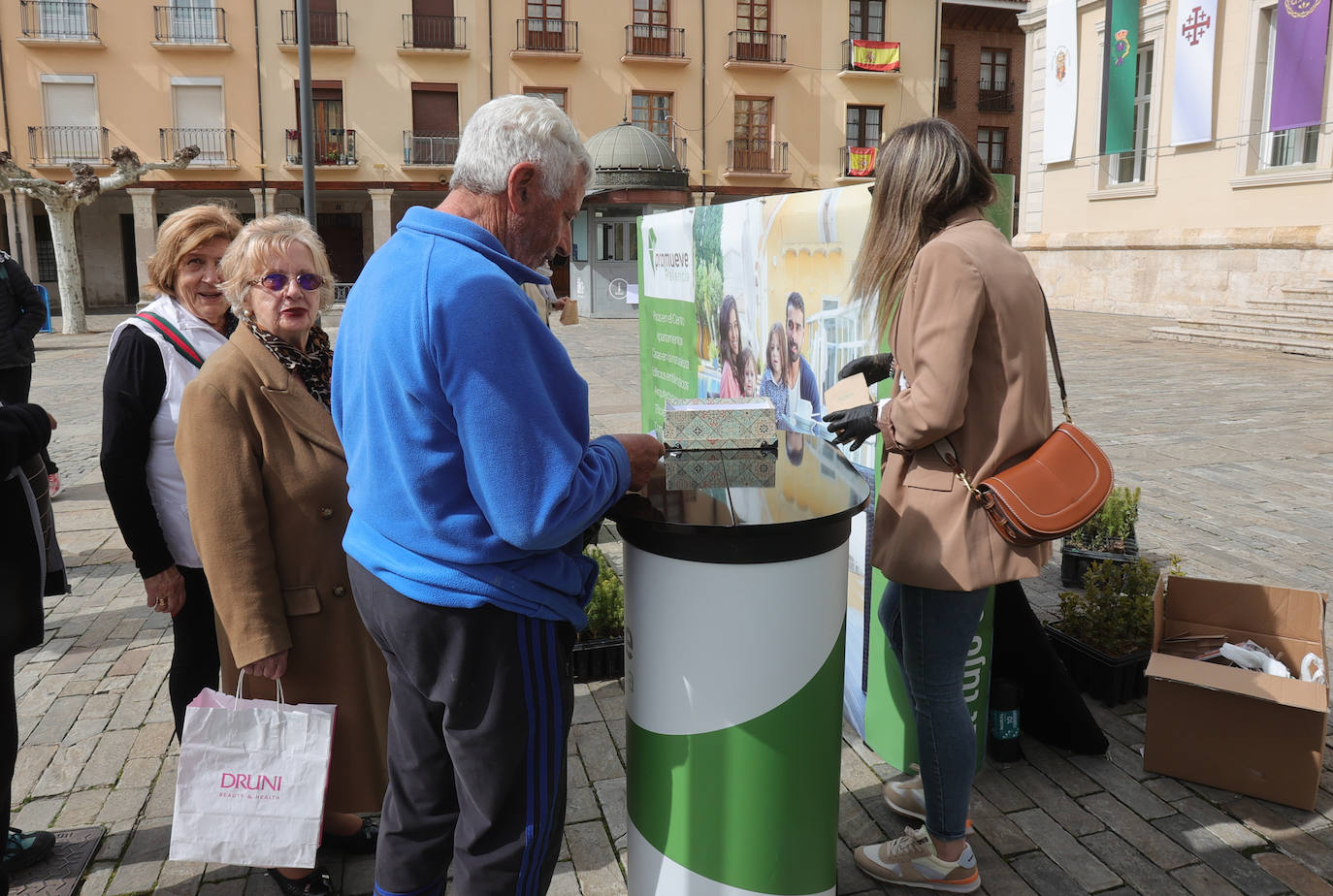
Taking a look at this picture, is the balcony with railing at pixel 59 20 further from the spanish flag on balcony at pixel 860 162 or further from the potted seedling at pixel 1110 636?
the potted seedling at pixel 1110 636

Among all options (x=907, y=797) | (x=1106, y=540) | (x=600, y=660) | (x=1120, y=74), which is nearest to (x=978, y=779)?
(x=907, y=797)

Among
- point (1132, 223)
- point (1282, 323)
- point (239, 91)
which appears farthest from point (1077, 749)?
point (239, 91)

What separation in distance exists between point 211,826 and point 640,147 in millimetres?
27067

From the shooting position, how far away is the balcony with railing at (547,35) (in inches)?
1287

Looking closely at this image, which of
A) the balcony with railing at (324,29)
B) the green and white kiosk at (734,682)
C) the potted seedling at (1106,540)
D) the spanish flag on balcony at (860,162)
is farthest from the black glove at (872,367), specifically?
the balcony with railing at (324,29)

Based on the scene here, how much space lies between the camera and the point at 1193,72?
21.6 m

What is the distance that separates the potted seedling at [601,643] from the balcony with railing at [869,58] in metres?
34.1

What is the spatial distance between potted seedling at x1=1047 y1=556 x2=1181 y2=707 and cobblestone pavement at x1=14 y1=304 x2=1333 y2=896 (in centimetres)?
11

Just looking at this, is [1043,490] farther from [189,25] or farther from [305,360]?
[189,25]

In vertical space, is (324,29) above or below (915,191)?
above

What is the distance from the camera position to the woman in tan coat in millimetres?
2420

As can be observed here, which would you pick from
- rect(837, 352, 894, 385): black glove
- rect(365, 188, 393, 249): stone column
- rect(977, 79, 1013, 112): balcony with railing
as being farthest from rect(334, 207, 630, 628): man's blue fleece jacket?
A: rect(977, 79, 1013, 112): balcony with railing

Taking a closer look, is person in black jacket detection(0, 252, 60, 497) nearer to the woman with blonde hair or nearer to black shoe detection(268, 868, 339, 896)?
the woman with blonde hair

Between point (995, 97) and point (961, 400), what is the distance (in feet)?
152
